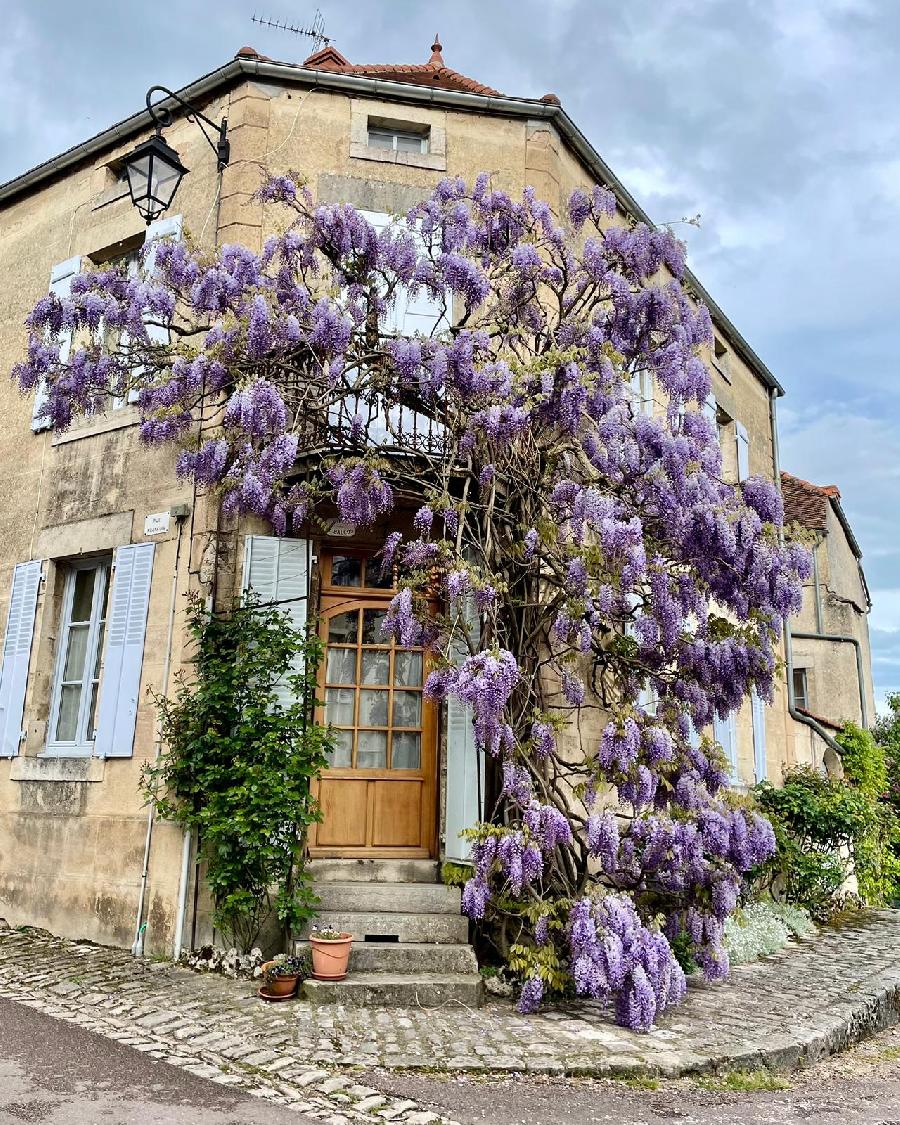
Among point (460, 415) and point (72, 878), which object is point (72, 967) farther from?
point (460, 415)

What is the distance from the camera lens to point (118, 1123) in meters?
3.73

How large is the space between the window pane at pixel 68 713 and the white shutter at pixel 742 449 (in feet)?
25.6

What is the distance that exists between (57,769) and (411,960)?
3369 millimetres

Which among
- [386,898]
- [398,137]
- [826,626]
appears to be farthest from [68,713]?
[826,626]

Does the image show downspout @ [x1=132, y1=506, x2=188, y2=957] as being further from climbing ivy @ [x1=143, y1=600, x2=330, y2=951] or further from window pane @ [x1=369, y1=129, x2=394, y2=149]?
window pane @ [x1=369, y1=129, x2=394, y2=149]

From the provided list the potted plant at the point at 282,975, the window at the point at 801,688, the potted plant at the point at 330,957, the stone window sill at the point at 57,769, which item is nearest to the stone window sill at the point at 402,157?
the stone window sill at the point at 57,769

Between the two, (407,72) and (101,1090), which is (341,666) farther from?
(407,72)

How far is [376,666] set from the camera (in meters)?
7.24

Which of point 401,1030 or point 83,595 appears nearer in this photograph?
point 401,1030

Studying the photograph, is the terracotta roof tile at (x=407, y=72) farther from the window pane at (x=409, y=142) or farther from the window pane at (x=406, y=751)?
the window pane at (x=406, y=751)

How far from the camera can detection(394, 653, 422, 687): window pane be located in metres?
7.23

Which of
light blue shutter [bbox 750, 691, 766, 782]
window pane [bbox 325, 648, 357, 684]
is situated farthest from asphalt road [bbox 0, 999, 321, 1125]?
light blue shutter [bbox 750, 691, 766, 782]

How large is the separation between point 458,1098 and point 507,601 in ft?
10.1

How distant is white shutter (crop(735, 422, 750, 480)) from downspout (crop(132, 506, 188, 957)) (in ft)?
23.1
